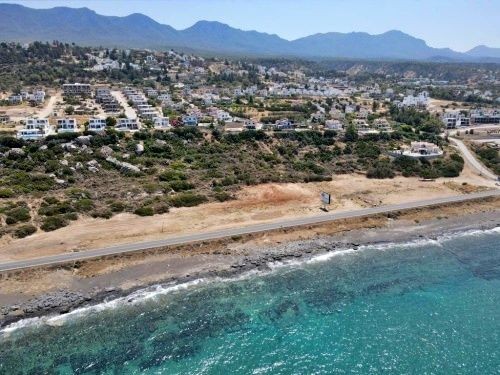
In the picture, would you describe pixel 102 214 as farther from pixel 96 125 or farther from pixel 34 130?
pixel 96 125

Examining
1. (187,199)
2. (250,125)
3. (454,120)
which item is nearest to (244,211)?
(187,199)

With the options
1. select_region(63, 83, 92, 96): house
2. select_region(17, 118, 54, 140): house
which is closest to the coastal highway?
select_region(17, 118, 54, 140): house

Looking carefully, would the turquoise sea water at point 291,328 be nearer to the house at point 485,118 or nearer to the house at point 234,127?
the house at point 234,127

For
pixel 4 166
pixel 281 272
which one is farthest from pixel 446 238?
pixel 4 166

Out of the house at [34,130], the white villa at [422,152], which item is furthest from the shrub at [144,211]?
the white villa at [422,152]

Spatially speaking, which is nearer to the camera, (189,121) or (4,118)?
(4,118)

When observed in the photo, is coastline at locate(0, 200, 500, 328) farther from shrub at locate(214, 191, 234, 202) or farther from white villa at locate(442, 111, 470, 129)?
white villa at locate(442, 111, 470, 129)

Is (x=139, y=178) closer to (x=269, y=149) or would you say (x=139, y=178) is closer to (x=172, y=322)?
(x=269, y=149)

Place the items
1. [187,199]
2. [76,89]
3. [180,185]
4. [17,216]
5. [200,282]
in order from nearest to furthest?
1. [200,282]
2. [17,216]
3. [187,199]
4. [180,185]
5. [76,89]

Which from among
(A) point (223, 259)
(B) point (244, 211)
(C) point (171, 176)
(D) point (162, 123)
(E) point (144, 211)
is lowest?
(A) point (223, 259)
